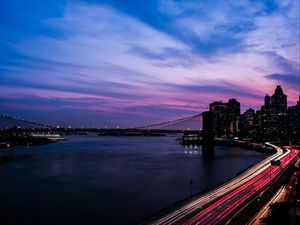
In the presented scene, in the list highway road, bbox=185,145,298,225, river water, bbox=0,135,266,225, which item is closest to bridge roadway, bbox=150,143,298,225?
highway road, bbox=185,145,298,225

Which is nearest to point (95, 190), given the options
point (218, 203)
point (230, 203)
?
point (218, 203)

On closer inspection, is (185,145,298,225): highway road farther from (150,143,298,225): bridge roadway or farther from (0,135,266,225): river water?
(0,135,266,225): river water

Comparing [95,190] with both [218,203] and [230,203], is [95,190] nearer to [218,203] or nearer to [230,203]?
[218,203]

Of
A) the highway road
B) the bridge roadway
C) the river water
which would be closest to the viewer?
the highway road

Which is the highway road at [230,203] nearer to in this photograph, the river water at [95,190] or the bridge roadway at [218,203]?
the bridge roadway at [218,203]

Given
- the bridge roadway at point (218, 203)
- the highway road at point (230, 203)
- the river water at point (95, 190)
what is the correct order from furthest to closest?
the river water at point (95, 190), the bridge roadway at point (218, 203), the highway road at point (230, 203)

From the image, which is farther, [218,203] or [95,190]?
[95,190]

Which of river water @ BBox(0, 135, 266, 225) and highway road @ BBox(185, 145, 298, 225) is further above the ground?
highway road @ BBox(185, 145, 298, 225)

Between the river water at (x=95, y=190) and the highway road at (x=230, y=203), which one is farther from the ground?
the highway road at (x=230, y=203)

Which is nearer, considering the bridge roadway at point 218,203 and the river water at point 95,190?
the bridge roadway at point 218,203

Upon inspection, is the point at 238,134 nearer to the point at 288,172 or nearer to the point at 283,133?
the point at 283,133

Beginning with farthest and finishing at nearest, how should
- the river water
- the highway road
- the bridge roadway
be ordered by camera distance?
1. the river water
2. the bridge roadway
3. the highway road

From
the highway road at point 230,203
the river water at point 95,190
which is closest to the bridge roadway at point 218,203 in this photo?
the highway road at point 230,203

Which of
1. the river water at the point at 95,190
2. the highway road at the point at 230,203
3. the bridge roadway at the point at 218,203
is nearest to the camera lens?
the highway road at the point at 230,203
